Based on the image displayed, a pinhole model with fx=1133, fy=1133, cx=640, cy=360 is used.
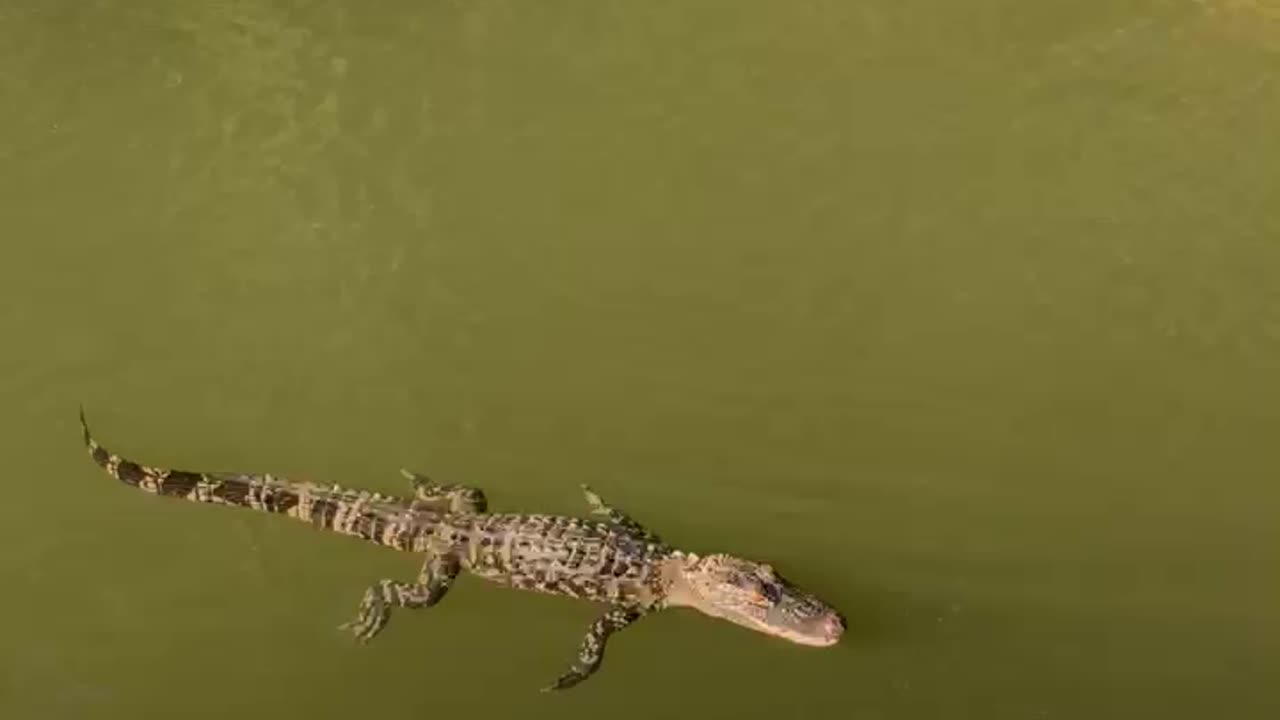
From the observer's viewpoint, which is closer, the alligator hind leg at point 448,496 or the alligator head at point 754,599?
the alligator head at point 754,599

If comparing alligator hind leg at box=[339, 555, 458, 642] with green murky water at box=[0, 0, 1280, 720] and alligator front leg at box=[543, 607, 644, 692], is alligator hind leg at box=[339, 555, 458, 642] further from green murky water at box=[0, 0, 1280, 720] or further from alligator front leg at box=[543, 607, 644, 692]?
alligator front leg at box=[543, 607, 644, 692]

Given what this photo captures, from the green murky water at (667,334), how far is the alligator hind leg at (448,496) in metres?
0.16

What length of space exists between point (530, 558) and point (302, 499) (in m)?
0.88

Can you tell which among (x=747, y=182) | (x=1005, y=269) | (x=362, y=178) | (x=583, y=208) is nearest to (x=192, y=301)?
(x=362, y=178)

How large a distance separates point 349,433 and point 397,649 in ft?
2.91

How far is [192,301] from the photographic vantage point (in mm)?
4836

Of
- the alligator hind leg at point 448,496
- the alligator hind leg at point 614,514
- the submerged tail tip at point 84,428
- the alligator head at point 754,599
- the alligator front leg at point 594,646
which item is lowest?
the alligator front leg at point 594,646

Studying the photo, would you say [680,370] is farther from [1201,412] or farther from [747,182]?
[1201,412]

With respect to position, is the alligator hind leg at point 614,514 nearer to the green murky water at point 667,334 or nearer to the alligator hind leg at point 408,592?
the green murky water at point 667,334

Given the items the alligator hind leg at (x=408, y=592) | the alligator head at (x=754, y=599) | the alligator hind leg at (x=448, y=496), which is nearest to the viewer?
the alligator head at (x=754, y=599)

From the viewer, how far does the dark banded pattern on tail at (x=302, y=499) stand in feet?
13.3

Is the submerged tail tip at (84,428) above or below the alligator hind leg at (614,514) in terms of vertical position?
above

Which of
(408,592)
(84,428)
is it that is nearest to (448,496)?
(408,592)

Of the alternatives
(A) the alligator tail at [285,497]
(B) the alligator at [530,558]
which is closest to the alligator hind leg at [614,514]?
(B) the alligator at [530,558]
